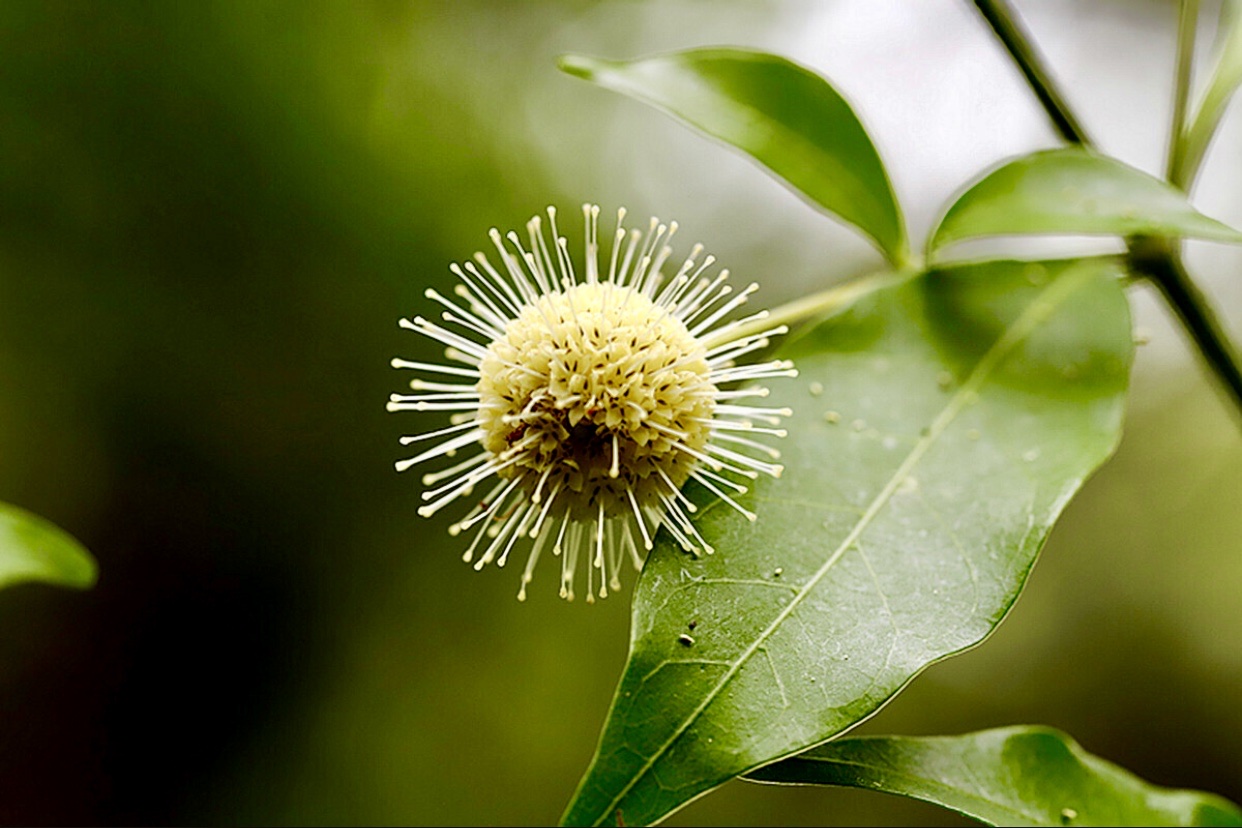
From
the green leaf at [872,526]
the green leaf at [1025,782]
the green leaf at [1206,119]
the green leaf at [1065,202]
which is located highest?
the green leaf at [1206,119]

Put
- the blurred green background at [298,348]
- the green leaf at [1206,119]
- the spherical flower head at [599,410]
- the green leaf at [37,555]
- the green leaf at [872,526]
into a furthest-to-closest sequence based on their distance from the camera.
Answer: the blurred green background at [298,348], the green leaf at [1206,119], the green leaf at [37,555], the spherical flower head at [599,410], the green leaf at [872,526]

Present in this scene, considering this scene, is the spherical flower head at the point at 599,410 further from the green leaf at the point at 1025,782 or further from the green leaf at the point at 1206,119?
the green leaf at the point at 1206,119

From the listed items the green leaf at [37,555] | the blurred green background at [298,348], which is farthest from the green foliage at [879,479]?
the blurred green background at [298,348]

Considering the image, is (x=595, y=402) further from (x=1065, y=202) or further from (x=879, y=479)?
(x=1065, y=202)

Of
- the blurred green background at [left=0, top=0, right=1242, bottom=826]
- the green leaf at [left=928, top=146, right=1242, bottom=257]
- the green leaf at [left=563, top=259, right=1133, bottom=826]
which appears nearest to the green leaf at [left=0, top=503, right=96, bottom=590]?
the green leaf at [left=563, top=259, right=1133, bottom=826]

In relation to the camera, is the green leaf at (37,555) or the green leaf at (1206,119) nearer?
the green leaf at (37,555)

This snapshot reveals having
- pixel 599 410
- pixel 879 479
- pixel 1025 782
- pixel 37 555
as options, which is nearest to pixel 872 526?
pixel 879 479

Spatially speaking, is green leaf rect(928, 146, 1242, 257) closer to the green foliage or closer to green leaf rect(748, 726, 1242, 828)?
the green foliage
